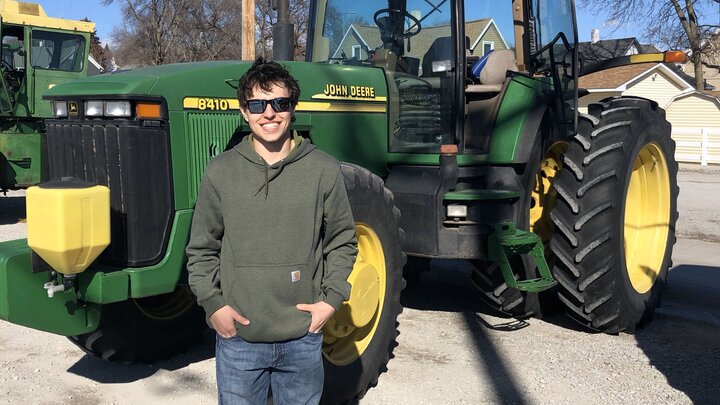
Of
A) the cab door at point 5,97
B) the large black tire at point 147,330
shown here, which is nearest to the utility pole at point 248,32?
the cab door at point 5,97

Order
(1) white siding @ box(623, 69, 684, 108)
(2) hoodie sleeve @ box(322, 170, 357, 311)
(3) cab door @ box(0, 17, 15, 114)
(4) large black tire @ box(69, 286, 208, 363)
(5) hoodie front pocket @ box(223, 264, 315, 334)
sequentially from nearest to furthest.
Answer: (5) hoodie front pocket @ box(223, 264, 315, 334)
(2) hoodie sleeve @ box(322, 170, 357, 311)
(4) large black tire @ box(69, 286, 208, 363)
(3) cab door @ box(0, 17, 15, 114)
(1) white siding @ box(623, 69, 684, 108)

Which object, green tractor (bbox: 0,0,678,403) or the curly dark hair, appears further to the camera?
green tractor (bbox: 0,0,678,403)

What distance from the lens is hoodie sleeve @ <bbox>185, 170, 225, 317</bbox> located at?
2.35 meters

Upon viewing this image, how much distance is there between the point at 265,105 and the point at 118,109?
135 centimetres

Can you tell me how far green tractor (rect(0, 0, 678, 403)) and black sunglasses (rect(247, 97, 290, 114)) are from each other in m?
1.04

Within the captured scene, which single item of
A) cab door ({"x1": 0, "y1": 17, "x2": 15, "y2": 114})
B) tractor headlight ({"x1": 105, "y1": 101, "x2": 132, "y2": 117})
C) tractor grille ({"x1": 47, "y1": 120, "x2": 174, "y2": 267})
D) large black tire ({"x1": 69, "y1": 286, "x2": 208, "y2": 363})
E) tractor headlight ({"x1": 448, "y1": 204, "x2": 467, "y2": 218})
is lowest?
large black tire ({"x1": 69, "y1": 286, "x2": 208, "y2": 363})

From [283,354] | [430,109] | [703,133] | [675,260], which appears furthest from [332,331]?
[703,133]

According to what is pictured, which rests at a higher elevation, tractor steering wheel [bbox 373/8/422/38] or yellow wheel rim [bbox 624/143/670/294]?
tractor steering wheel [bbox 373/8/422/38]

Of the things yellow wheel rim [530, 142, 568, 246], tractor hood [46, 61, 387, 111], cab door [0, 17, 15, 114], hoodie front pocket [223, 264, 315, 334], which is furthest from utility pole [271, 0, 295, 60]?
cab door [0, 17, 15, 114]

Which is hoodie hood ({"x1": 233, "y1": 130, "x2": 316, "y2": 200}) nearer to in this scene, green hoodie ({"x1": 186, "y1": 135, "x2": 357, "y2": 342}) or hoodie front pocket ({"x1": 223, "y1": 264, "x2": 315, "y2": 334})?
green hoodie ({"x1": 186, "y1": 135, "x2": 357, "y2": 342})

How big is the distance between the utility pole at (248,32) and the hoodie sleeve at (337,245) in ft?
25.6

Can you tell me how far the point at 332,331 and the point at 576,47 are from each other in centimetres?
311

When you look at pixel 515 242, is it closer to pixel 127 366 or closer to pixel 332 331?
pixel 332 331

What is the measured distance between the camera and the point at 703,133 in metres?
Answer: 21.1
